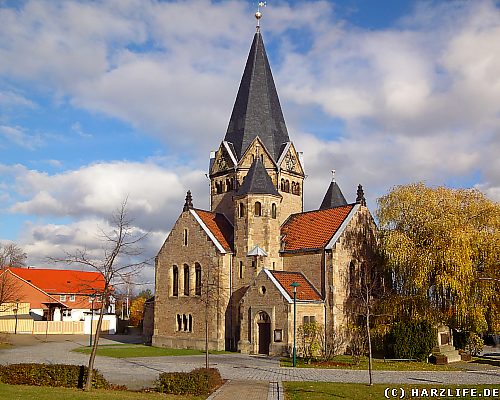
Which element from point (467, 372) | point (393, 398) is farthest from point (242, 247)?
point (393, 398)

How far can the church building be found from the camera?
38.8 m

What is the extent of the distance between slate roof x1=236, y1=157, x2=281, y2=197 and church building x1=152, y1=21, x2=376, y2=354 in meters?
0.09

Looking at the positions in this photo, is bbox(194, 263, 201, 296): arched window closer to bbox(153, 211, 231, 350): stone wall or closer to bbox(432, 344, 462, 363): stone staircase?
bbox(153, 211, 231, 350): stone wall

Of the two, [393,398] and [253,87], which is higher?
[253,87]

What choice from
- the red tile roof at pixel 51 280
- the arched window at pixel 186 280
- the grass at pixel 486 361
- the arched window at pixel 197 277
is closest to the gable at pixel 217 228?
the arched window at pixel 197 277

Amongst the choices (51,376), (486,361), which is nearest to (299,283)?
(486,361)

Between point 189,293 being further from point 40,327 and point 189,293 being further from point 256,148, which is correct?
point 40,327

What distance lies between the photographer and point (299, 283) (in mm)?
40312

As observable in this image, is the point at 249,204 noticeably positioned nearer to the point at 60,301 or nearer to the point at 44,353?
the point at 44,353

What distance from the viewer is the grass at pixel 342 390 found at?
63.3ft

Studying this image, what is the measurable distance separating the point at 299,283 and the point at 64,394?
78.5ft

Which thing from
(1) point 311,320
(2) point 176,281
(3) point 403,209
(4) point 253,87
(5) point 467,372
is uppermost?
(4) point 253,87

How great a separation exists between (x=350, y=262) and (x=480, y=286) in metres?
9.76

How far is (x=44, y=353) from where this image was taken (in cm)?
3994
